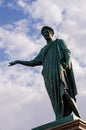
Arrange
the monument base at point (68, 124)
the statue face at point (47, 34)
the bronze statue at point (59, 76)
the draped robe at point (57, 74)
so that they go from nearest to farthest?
the monument base at point (68, 124) < the bronze statue at point (59, 76) < the draped robe at point (57, 74) < the statue face at point (47, 34)

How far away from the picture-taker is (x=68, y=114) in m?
11.8

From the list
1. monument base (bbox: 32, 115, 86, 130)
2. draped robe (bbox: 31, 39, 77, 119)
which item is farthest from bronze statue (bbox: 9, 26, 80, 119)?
monument base (bbox: 32, 115, 86, 130)

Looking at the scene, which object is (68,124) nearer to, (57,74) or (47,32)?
(57,74)

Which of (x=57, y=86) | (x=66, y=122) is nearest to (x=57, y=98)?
(x=57, y=86)

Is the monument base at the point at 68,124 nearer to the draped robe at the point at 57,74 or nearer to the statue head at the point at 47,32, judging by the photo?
the draped robe at the point at 57,74

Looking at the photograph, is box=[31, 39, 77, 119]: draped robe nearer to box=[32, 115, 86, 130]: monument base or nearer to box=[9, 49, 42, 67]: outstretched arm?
box=[9, 49, 42, 67]: outstretched arm

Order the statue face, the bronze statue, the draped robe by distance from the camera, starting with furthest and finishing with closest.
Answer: the statue face
the draped robe
the bronze statue

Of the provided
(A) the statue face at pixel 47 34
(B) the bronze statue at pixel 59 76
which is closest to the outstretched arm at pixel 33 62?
(B) the bronze statue at pixel 59 76

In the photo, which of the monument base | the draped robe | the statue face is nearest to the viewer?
the monument base

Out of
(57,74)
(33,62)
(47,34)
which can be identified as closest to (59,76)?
(57,74)

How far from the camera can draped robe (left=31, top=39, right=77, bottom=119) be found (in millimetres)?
11977

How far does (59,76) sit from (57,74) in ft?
0.29

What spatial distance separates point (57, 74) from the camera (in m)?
12.1

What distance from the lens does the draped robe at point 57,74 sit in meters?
12.0
